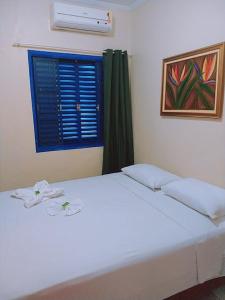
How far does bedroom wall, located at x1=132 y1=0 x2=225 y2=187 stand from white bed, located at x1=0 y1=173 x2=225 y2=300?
2.00ft

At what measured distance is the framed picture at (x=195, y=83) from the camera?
186 cm

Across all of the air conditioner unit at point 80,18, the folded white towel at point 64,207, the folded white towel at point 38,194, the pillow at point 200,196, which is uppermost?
the air conditioner unit at point 80,18

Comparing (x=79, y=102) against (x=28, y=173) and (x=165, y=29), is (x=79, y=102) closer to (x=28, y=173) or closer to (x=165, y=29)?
(x=28, y=173)

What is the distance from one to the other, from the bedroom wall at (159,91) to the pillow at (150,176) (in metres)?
0.22

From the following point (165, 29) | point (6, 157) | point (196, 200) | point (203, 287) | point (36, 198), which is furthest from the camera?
point (6, 157)

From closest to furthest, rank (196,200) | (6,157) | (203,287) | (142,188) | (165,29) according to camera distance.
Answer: (203,287), (196,200), (142,188), (165,29), (6,157)

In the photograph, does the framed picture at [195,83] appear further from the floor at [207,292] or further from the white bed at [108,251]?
the floor at [207,292]

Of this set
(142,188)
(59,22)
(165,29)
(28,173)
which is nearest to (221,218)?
(142,188)

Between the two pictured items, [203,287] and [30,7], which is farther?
[30,7]

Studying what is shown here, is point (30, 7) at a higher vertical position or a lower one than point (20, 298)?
higher

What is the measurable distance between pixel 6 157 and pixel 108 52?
1770 millimetres

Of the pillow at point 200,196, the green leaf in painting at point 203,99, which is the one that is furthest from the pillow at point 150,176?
the green leaf in painting at point 203,99

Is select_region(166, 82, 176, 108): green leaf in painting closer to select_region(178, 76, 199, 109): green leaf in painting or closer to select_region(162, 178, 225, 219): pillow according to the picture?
select_region(178, 76, 199, 109): green leaf in painting

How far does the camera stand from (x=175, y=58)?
2.25m
